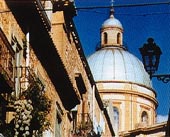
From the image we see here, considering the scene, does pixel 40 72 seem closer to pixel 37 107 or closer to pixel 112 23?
pixel 37 107

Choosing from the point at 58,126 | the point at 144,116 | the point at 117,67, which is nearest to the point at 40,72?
the point at 58,126

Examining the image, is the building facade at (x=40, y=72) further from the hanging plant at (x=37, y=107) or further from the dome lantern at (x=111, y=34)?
the dome lantern at (x=111, y=34)

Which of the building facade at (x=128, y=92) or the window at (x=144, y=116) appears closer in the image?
the building facade at (x=128, y=92)

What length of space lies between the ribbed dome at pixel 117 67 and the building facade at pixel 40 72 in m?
34.7

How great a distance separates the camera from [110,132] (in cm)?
4681

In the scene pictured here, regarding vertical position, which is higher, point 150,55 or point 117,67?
point 117,67

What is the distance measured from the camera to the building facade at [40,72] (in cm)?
1692

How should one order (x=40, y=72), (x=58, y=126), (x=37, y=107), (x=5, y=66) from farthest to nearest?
(x=58, y=126), (x=40, y=72), (x=37, y=107), (x=5, y=66)

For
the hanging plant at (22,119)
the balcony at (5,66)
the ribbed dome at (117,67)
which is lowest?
the hanging plant at (22,119)

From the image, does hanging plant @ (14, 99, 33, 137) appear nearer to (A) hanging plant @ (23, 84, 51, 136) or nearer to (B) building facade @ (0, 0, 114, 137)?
(B) building facade @ (0, 0, 114, 137)

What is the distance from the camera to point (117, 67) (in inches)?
2756

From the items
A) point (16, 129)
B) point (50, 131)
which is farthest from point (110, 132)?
point (16, 129)

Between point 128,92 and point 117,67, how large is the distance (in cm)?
328

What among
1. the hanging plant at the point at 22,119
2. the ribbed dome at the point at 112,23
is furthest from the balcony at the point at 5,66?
the ribbed dome at the point at 112,23
